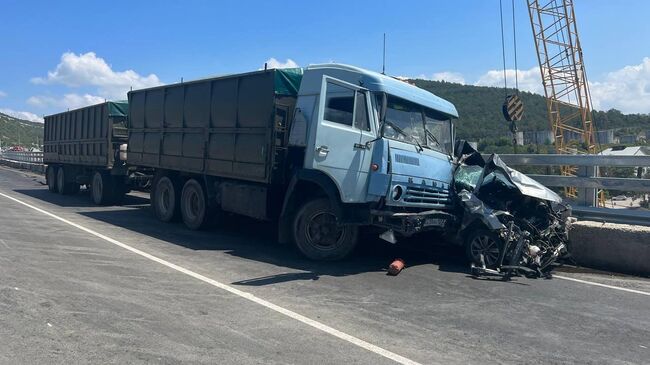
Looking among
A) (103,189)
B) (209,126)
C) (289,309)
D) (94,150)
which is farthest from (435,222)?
(94,150)

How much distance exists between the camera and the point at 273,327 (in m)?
5.18

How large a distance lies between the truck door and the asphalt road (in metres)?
1.33

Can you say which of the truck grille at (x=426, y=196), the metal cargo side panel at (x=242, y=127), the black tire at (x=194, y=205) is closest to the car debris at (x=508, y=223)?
the truck grille at (x=426, y=196)

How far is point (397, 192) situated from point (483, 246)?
1.58 meters

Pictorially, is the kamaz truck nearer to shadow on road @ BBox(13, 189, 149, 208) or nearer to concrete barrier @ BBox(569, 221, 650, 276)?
concrete barrier @ BBox(569, 221, 650, 276)

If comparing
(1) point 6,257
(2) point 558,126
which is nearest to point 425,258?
(1) point 6,257

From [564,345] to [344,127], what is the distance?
4304mm

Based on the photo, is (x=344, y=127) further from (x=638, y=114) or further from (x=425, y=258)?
(x=638, y=114)

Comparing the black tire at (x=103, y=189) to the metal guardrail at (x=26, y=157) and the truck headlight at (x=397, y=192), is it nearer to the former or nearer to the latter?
the truck headlight at (x=397, y=192)

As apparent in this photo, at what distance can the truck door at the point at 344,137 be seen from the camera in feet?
25.9

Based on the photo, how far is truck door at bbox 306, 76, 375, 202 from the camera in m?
7.91

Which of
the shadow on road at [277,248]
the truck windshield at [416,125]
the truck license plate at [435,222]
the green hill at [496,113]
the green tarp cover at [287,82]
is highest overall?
the green hill at [496,113]

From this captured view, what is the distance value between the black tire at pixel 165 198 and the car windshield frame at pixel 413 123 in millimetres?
5945

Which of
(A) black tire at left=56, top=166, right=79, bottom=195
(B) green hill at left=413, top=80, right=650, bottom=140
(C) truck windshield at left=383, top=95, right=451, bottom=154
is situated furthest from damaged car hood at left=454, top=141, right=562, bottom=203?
(A) black tire at left=56, top=166, right=79, bottom=195
